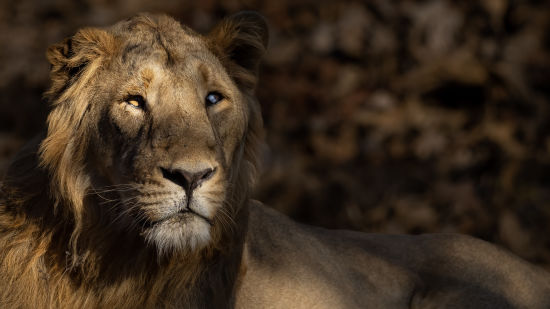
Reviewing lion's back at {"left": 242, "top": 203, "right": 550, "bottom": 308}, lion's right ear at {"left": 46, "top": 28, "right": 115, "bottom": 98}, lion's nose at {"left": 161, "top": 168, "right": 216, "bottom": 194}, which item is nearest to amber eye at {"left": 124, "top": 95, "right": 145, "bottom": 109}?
lion's right ear at {"left": 46, "top": 28, "right": 115, "bottom": 98}

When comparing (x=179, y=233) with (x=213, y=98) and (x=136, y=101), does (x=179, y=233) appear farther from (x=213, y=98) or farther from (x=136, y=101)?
(x=213, y=98)

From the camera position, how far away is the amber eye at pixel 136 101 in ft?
12.5

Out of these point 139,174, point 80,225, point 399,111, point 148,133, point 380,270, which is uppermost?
point 148,133

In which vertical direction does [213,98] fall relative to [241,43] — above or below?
below

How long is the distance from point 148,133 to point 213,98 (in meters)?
0.49

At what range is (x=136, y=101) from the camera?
383 cm

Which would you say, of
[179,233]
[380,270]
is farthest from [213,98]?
[380,270]

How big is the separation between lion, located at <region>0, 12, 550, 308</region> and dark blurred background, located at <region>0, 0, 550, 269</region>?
3.74m

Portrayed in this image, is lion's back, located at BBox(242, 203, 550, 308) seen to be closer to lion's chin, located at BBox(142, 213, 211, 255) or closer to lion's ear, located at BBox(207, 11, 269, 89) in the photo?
lion's ear, located at BBox(207, 11, 269, 89)

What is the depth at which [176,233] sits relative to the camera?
11.8 ft

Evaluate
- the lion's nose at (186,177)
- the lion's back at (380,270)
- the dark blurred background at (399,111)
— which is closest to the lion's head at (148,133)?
the lion's nose at (186,177)

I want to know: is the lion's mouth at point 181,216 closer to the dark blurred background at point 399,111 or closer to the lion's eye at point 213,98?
the lion's eye at point 213,98

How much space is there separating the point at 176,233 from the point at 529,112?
17.5 ft

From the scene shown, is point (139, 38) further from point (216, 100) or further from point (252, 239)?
point (252, 239)
